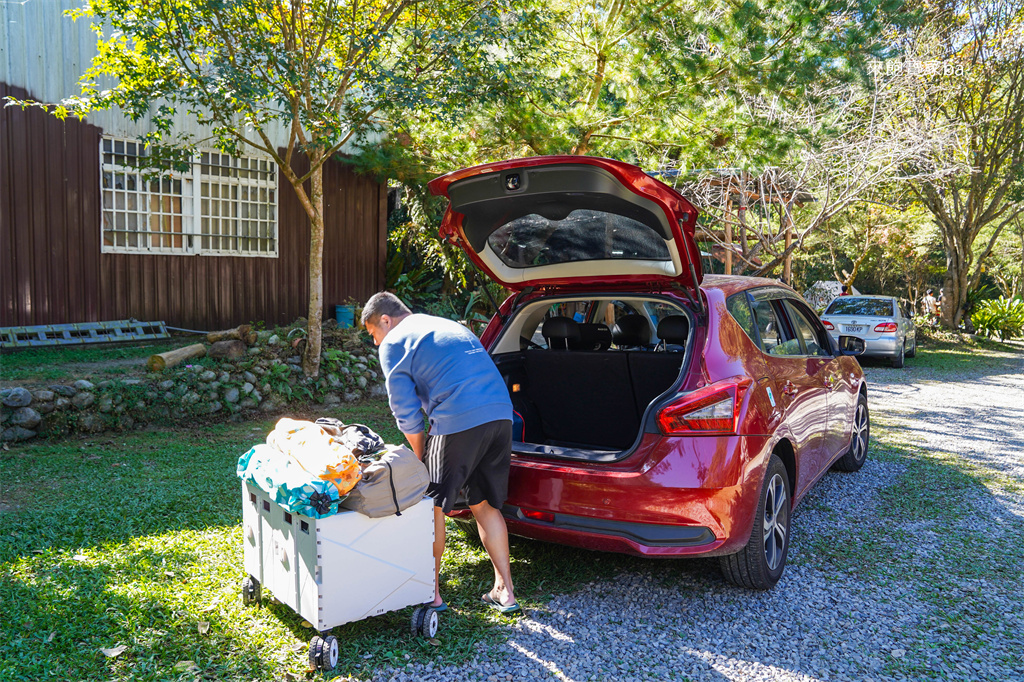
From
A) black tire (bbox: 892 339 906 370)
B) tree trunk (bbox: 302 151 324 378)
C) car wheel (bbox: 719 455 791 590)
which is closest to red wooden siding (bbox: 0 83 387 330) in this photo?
tree trunk (bbox: 302 151 324 378)

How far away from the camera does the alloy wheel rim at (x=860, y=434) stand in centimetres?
625

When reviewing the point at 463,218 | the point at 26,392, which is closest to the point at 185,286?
the point at 26,392

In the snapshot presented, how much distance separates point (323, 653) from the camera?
2.99m

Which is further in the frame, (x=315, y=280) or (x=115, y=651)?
(x=315, y=280)

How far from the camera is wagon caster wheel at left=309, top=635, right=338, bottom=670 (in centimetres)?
300

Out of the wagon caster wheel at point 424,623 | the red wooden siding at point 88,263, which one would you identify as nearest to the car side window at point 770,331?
the wagon caster wheel at point 424,623

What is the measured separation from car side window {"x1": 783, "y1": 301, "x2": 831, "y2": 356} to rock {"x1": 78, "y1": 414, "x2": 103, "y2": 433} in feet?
20.0

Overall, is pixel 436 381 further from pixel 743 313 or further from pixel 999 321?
pixel 999 321

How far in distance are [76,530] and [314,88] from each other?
4.95 meters

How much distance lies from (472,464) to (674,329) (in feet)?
5.19

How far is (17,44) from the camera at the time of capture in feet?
29.6

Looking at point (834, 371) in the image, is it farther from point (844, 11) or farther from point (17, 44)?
point (17, 44)

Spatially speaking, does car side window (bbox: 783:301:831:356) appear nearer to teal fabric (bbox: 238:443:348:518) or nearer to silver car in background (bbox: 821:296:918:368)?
teal fabric (bbox: 238:443:348:518)

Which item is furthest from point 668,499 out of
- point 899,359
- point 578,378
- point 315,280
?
point 899,359
